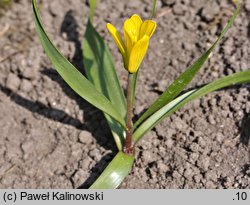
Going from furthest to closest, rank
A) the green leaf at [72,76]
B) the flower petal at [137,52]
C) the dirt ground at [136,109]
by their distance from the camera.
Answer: the dirt ground at [136,109] → the green leaf at [72,76] → the flower petal at [137,52]

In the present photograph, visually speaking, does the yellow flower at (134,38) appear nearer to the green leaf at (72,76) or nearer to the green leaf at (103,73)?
the green leaf at (72,76)

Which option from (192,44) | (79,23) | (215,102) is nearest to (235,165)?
(215,102)

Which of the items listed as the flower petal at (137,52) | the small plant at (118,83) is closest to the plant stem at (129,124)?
the small plant at (118,83)

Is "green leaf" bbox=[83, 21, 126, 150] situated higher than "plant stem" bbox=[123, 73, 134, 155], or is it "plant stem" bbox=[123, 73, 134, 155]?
"green leaf" bbox=[83, 21, 126, 150]

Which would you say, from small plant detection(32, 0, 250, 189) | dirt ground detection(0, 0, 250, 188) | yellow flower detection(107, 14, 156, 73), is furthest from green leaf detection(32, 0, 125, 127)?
dirt ground detection(0, 0, 250, 188)

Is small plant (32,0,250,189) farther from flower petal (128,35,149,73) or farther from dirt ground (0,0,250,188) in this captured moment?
dirt ground (0,0,250,188)

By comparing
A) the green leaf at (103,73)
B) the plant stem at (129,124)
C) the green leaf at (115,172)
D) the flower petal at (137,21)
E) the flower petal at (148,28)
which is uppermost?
the green leaf at (103,73)
